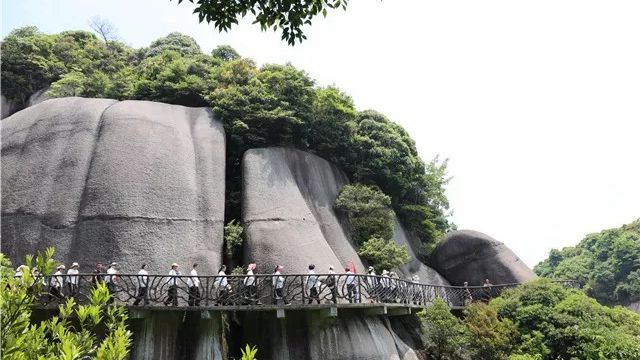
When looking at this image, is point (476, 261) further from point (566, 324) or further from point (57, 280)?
point (57, 280)

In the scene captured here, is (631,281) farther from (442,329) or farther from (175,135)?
(175,135)

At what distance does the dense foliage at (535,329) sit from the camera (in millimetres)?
15203

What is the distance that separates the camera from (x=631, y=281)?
4519 centimetres

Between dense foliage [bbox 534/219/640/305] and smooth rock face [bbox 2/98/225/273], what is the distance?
124 feet

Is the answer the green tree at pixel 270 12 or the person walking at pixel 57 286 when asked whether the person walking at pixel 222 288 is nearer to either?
the person walking at pixel 57 286

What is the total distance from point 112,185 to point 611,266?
5177cm

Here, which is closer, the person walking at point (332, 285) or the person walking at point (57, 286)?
the person walking at point (57, 286)

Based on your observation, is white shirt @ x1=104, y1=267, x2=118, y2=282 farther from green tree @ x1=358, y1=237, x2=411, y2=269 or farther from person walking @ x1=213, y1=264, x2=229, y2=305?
green tree @ x1=358, y1=237, x2=411, y2=269

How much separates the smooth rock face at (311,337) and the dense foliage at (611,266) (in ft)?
111

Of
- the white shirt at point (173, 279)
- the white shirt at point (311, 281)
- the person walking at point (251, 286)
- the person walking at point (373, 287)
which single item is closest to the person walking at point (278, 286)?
the person walking at point (251, 286)

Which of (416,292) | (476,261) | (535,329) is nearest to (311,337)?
(416,292)

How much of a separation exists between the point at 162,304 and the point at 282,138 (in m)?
10.5

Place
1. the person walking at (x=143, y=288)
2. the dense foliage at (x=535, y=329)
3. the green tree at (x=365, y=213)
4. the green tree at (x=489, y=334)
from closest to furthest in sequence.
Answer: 1. the person walking at (x=143, y=288)
2. the dense foliage at (x=535, y=329)
3. the green tree at (x=489, y=334)
4. the green tree at (x=365, y=213)

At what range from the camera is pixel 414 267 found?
25.4m
